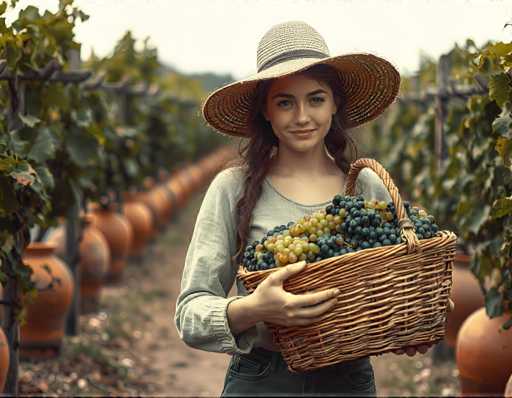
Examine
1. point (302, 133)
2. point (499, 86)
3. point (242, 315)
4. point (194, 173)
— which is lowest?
point (194, 173)

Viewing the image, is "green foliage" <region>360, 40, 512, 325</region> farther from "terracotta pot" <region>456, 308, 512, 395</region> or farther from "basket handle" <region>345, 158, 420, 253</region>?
"basket handle" <region>345, 158, 420, 253</region>

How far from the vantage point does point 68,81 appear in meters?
4.77

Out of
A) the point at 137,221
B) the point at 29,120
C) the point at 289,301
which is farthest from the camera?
the point at 137,221

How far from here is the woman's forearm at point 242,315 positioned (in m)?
2.09

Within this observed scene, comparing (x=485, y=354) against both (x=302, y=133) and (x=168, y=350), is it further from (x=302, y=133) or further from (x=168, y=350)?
(x=168, y=350)

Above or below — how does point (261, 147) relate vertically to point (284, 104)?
below

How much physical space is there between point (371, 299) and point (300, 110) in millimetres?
613

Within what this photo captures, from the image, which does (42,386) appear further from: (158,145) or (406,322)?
(158,145)

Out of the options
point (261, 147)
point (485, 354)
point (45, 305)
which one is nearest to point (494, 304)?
point (485, 354)

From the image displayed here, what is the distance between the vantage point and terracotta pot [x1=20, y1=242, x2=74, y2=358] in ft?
16.6

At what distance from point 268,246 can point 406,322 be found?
1.27ft

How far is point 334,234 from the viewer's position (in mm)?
2176

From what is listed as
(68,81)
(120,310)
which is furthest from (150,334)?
(68,81)

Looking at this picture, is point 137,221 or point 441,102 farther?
point 137,221
